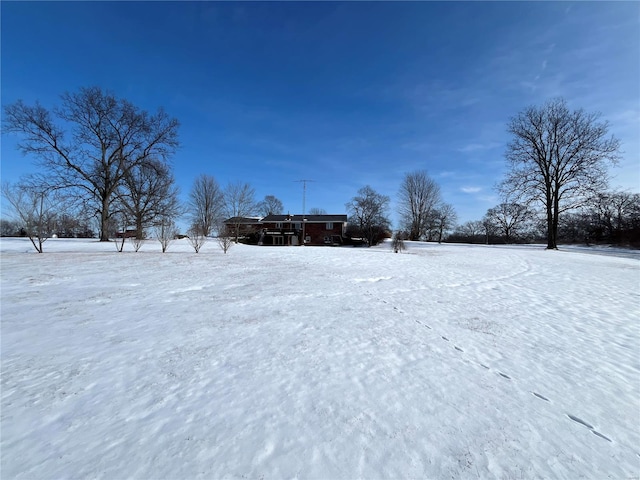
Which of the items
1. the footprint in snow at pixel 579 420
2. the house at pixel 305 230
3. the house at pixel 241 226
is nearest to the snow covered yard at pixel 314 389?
the footprint in snow at pixel 579 420

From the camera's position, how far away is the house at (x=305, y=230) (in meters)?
52.2

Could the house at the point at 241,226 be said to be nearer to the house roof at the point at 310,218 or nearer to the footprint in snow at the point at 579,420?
the house roof at the point at 310,218

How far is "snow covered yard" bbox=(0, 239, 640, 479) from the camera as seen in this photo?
6.70 ft

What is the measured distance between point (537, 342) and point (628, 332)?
229 centimetres

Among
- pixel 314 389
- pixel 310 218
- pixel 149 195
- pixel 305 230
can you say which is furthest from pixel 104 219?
pixel 310 218

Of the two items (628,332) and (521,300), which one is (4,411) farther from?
(521,300)

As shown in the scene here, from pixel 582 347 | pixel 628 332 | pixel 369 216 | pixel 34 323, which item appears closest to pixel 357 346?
pixel 582 347

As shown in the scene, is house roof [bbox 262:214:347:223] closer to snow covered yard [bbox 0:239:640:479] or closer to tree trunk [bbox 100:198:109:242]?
tree trunk [bbox 100:198:109:242]

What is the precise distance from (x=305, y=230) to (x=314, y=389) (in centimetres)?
5136

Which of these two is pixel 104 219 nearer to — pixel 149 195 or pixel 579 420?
pixel 149 195

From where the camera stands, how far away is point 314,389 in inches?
118

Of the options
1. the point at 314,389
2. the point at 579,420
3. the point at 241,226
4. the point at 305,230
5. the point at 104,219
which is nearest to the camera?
the point at 579,420

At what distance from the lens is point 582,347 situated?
171 inches

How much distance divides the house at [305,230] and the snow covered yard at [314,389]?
1798 inches
